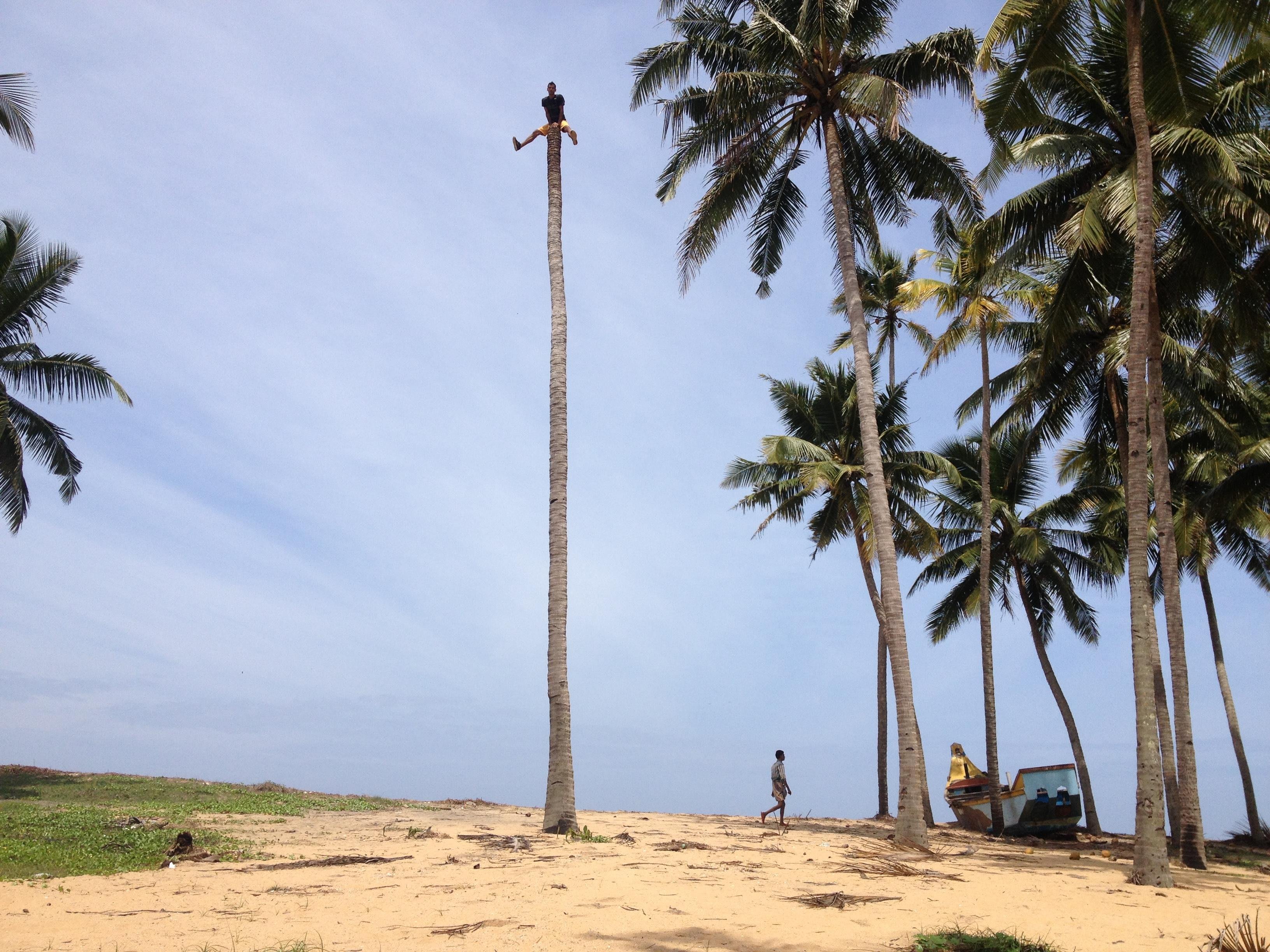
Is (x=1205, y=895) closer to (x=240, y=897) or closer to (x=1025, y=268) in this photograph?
(x=240, y=897)

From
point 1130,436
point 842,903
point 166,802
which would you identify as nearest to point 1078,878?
point 842,903

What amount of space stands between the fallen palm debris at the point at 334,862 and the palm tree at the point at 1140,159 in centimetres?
931

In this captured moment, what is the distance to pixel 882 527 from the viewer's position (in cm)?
1569

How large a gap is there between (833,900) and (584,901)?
2503 mm

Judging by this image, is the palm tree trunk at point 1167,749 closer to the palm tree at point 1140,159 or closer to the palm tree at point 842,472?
the palm tree at point 1140,159

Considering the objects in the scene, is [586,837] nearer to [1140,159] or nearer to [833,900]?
[833,900]

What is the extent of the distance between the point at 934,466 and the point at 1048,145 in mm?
11196

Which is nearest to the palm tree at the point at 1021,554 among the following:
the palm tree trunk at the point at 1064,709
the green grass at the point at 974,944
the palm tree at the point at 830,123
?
the palm tree trunk at the point at 1064,709

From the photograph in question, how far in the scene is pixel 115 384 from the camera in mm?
24281

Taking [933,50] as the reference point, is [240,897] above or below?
below

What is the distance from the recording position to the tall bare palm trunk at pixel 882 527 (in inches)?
575

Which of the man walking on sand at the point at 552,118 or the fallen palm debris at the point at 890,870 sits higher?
the man walking on sand at the point at 552,118

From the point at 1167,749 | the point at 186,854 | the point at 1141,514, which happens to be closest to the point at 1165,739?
the point at 1167,749

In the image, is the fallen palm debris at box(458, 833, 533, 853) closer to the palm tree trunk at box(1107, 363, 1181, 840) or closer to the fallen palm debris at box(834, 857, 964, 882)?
the fallen palm debris at box(834, 857, 964, 882)
